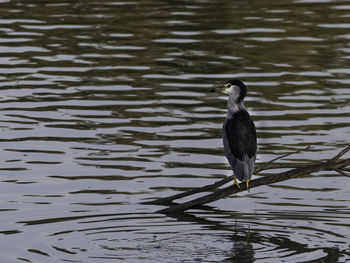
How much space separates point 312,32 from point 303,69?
9.44 ft

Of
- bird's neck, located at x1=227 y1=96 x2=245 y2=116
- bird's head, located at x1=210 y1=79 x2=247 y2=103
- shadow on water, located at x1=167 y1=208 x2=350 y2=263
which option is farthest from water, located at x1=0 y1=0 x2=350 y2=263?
bird's head, located at x1=210 y1=79 x2=247 y2=103

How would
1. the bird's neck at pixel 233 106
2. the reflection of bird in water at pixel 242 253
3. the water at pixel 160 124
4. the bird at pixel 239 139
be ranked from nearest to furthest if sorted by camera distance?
1. the reflection of bird in water at pixel 242 253
2. the water at pixel 160 124
3. the bird at pixel 239 139
4. the bird's neck at pixel 233 106

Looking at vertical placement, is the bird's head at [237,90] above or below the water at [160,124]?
above

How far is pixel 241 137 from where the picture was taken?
1083 cm

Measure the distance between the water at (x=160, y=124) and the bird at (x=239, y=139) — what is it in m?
0.60

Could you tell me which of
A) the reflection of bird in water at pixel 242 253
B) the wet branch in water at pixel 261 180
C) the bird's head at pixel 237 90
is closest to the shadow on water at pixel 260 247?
the reflection of bird in water at pixel 242 253

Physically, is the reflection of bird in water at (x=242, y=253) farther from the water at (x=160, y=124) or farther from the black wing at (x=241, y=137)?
the black wing at (x=241, y=137)

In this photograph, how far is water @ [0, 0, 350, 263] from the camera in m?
10.5

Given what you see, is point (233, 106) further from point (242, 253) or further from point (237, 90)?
point (242, 253)

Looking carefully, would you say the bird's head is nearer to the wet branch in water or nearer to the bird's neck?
the bird's neck

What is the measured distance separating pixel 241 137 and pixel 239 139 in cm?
3

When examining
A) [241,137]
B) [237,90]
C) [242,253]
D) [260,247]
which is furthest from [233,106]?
[242,253]

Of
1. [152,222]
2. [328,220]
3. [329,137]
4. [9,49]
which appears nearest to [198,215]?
[152,222]

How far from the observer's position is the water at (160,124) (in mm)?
10531
